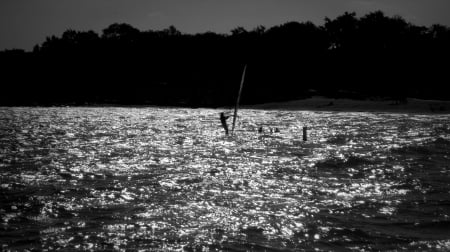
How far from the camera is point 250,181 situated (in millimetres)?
17109

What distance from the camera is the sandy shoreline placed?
74000mm

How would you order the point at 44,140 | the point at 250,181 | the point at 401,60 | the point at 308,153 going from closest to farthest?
the point at 250,181, the point at 308,153, the point at 44,140, the point at 401,60

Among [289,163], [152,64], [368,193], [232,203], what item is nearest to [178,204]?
[232,203]

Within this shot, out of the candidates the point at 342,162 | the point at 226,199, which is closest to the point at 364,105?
the point at 342,162

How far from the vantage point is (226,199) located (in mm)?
14164

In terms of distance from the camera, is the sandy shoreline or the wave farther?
the sandy shoreline

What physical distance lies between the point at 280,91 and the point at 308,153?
86.8 metres

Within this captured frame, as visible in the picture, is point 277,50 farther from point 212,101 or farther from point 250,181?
point 250,181

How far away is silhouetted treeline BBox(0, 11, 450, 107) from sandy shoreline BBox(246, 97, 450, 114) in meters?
7.51

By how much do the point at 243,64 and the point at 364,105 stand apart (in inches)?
1820

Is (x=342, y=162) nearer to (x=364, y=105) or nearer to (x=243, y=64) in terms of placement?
(x=364, y=105)

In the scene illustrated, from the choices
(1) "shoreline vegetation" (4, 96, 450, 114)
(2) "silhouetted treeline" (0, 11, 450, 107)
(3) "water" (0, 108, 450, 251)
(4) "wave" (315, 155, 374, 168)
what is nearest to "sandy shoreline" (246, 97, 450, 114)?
(1) "shoreline vegetation" (4, 96, 450, 114)

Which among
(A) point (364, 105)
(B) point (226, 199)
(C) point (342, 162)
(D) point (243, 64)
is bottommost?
(B) point (226, 199)

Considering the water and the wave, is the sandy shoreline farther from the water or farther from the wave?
the wave
